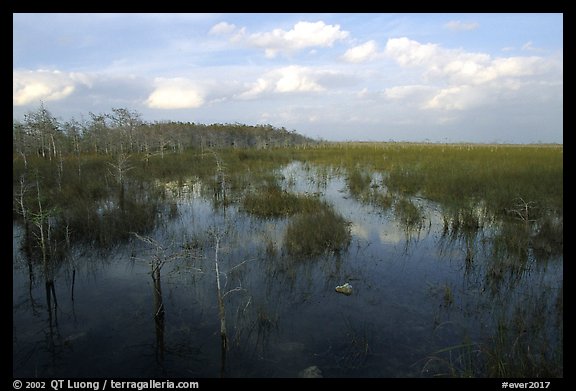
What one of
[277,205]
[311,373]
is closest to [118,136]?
[277,205]

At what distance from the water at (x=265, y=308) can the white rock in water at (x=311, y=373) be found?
79 mm

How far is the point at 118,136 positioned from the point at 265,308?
118 ft

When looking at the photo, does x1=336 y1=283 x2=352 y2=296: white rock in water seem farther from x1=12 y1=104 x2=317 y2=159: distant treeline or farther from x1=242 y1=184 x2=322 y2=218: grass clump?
x1=12 y1=104 x2=317 y2=159: distant treeline

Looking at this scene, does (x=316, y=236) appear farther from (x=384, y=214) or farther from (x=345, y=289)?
(x=384, y=214)

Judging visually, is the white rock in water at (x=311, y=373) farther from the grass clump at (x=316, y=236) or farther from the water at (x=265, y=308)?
the grass clump at (x=316, y=236)

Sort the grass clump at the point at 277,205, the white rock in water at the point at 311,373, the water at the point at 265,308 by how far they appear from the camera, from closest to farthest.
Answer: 1. the white rock in water at the point at 311,373
2. the water at the point at 265,308
3. the grass clump at the point at 277,205

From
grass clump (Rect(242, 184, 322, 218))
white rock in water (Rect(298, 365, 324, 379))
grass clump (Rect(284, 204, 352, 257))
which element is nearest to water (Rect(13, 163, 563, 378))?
white rock in water (Rect(298, 365, 324, 379))

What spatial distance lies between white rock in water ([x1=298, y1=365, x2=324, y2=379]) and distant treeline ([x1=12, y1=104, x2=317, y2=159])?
70.4 feet

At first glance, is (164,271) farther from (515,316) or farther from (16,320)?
(515,316)

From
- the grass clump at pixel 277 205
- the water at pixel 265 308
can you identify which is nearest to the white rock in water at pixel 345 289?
the water at pixel 265 308

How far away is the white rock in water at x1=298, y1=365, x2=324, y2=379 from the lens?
17.0 feet

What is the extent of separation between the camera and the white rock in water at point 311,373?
17.0 feet
